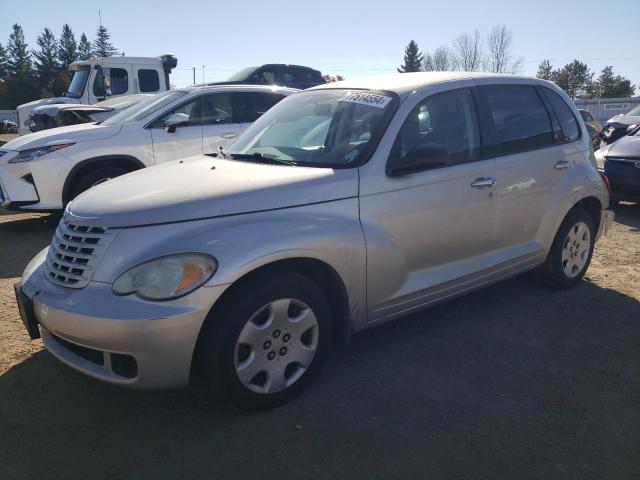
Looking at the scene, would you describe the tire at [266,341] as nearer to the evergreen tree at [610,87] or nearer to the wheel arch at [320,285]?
the wheel arch at [320,285]

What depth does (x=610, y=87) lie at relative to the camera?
194 ft

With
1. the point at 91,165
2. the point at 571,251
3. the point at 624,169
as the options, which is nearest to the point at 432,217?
the point at 571,251

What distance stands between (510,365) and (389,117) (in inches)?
68.7

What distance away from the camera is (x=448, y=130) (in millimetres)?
3531

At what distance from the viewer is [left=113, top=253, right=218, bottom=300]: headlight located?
2408 millimetres

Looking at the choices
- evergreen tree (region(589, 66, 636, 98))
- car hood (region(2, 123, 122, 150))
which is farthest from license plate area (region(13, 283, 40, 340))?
evergreen tree (region(589, 66, 636, 98))

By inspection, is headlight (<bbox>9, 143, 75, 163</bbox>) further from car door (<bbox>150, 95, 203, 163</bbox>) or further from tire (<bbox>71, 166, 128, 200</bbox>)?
car door (<bbox>150, 95, 203, 163</bbox>)

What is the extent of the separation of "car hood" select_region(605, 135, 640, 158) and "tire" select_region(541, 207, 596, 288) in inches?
156

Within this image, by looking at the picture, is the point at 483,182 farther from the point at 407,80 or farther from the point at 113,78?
the point at 113,78

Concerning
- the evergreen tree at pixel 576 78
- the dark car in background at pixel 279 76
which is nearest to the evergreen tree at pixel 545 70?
the evergreen tree at pixel 576 78

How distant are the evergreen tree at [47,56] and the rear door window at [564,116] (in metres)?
88.2

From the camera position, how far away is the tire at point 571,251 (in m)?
4.34

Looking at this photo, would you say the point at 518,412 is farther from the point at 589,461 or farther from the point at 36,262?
the point at 36,262

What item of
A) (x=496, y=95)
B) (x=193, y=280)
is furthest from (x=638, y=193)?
(x=193, y=280)
